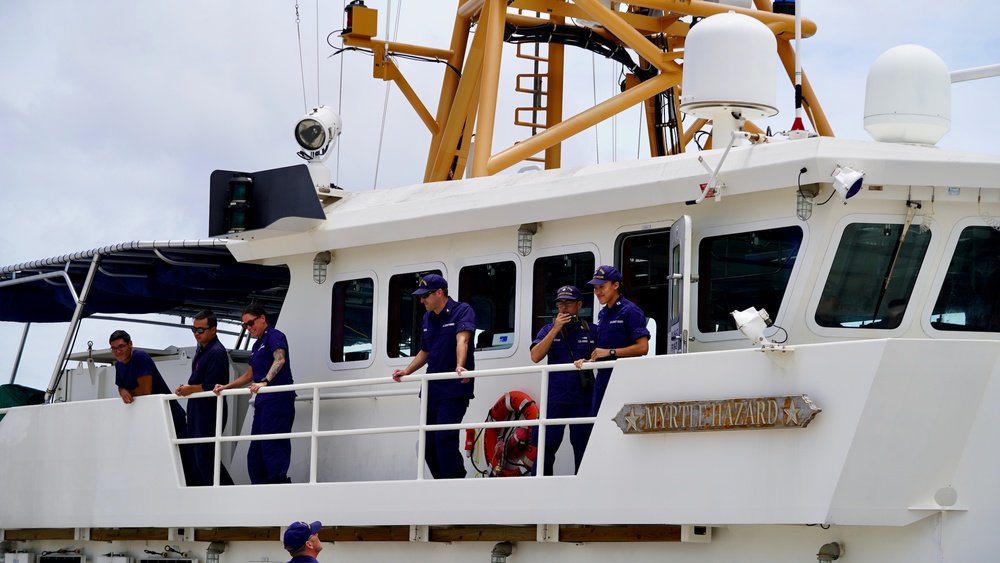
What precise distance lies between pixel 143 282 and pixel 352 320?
3581mm

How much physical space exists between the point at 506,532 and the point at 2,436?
6.55 metres

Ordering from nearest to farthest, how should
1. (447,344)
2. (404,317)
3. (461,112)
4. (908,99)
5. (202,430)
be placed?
(908,99) < (447,344) < (404,317) < (202,430) < (461,112)

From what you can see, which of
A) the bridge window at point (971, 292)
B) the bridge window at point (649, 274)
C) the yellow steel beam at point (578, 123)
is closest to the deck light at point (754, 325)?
the bridge window at point (971, 292)

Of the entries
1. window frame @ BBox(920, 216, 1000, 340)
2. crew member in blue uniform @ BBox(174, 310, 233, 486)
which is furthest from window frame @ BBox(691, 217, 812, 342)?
crew member in blue uniform @ BBox(174, 310, 233, 486)

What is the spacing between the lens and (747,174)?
9703 millimetres

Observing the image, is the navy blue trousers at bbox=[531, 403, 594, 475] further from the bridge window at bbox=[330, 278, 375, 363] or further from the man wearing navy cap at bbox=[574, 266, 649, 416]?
the bridge window at bbox=[330, 278, 375, 363]

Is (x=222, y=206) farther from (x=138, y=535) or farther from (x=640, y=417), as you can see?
(x=640, y=417)

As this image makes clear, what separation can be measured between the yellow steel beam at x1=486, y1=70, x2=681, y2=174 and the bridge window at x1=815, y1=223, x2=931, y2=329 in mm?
4669

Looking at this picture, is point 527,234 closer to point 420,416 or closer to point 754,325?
point 420,416

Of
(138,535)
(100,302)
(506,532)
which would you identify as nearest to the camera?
(506,532)

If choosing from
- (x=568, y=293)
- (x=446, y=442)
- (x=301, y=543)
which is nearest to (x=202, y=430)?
(x=446, y=442)

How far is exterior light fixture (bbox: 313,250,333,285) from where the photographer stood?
1260cm

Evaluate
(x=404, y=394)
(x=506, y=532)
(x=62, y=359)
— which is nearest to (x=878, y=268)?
(x=506, y=532)

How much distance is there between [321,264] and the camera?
41.4 feet
